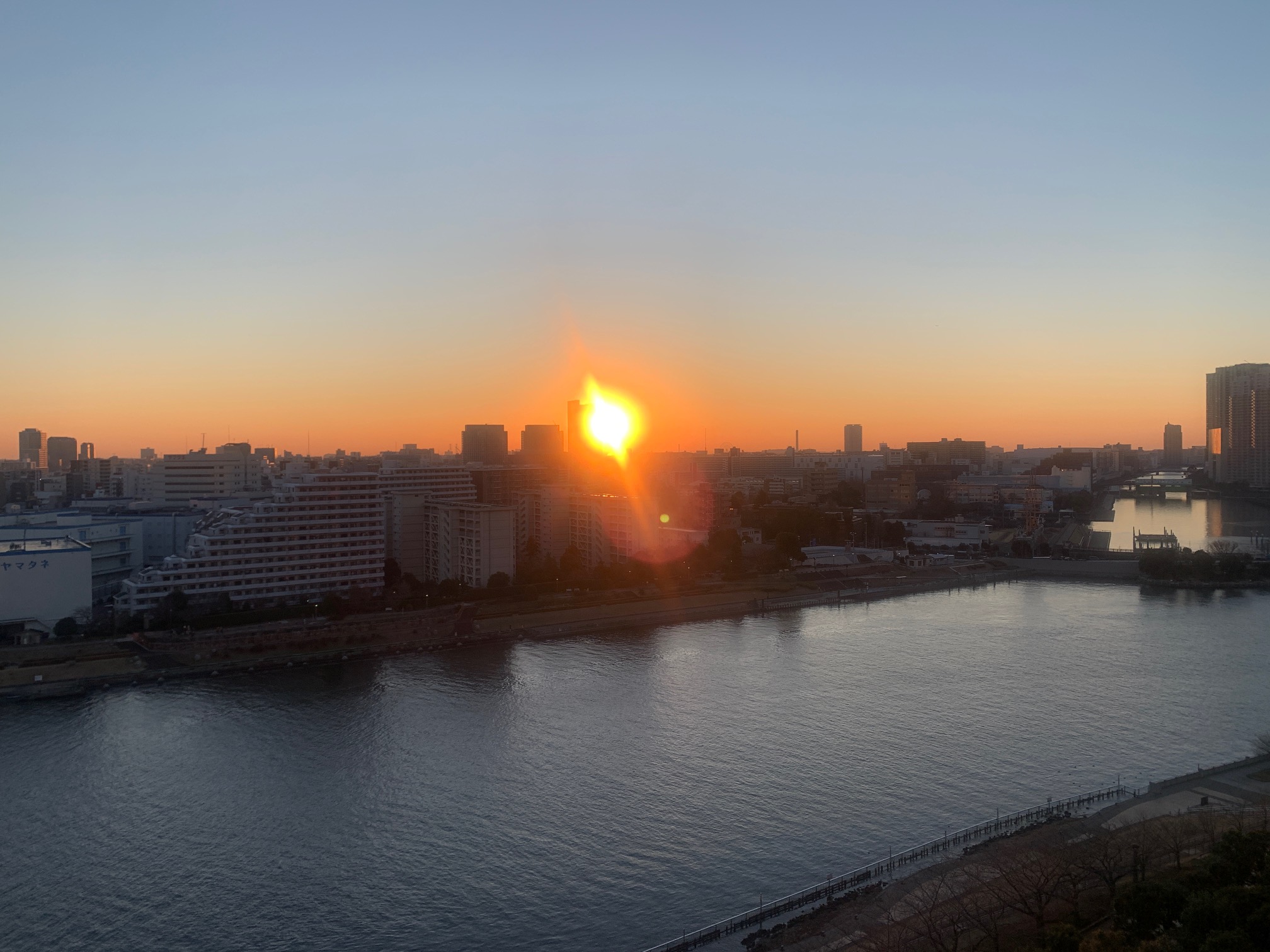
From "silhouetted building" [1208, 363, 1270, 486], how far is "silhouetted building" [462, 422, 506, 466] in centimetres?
2145

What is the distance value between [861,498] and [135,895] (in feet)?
62.0

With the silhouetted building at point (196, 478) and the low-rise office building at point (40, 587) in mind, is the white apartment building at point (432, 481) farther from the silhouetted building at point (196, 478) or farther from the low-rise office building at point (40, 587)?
the low-rise office building at point (40, 587)

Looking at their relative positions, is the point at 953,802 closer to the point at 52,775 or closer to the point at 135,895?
the point at 135,895

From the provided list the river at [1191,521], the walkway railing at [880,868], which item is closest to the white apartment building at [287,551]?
the walkway railing at [880,868]

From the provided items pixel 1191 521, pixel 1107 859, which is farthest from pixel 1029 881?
pixel 1191 521

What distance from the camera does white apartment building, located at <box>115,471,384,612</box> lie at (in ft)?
25.4

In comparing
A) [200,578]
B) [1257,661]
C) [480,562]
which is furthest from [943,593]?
[200,578]

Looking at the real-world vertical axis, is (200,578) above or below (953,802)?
above

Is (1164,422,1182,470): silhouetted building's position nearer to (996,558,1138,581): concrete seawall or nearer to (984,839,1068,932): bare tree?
(996,558,1138,581): concrete seawall

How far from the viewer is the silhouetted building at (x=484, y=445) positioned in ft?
74.6

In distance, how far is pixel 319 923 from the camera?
10.5ft

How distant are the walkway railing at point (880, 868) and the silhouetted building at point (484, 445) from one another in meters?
19.2

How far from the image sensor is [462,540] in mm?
9648

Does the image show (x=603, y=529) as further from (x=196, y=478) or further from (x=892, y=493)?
(x=892, y=493)
